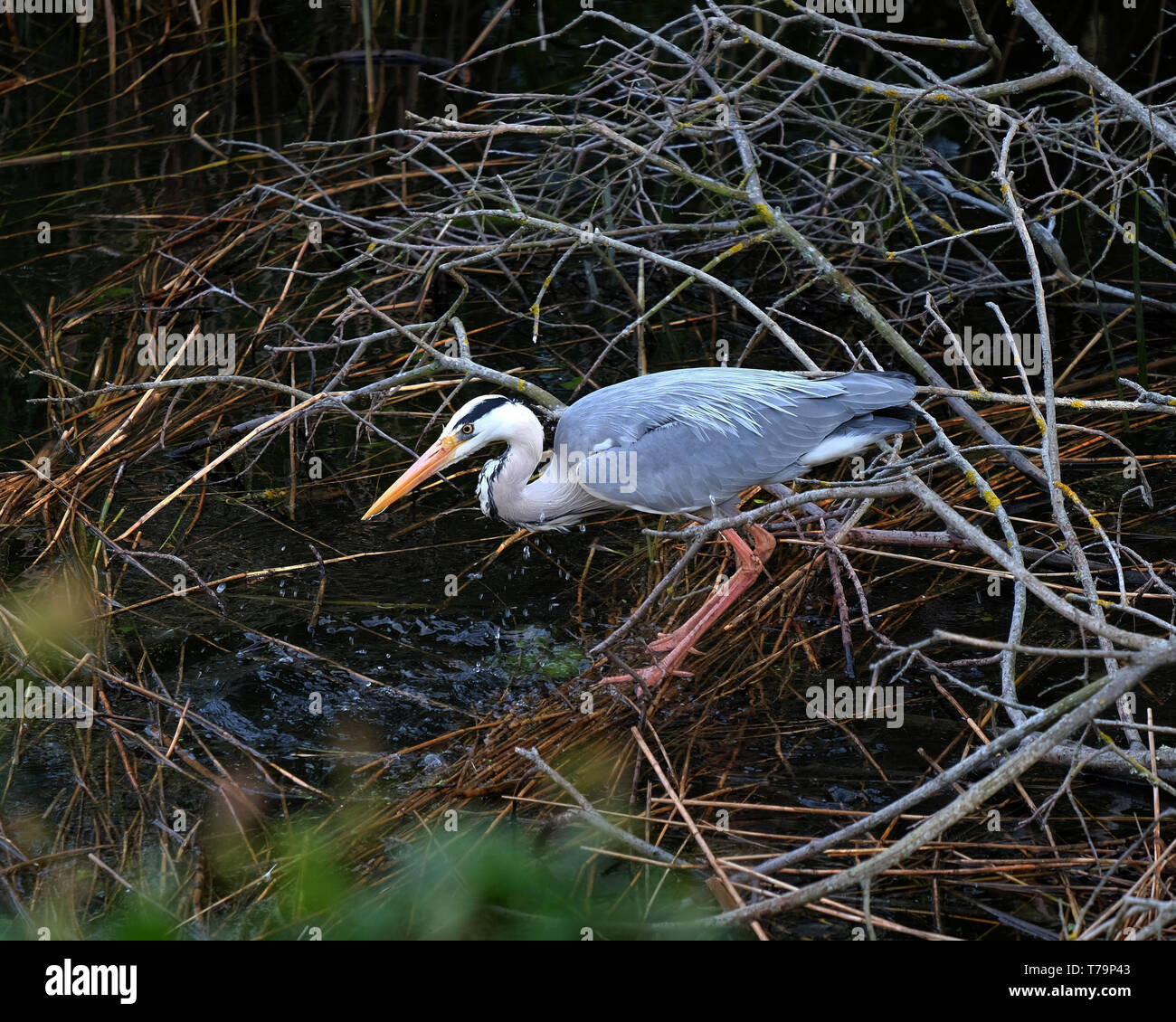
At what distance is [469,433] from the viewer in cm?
479

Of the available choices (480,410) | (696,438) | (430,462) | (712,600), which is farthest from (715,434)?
(430,462)

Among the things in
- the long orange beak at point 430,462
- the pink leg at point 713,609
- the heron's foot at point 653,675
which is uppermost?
the long orange beak at point 430,462

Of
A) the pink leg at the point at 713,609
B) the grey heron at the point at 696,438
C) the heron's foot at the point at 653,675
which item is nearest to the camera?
the heron's foot at the point at 653,675

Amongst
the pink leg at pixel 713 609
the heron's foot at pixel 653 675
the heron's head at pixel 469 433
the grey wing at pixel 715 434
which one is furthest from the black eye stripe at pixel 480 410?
the heron's foot at pixel 653 675

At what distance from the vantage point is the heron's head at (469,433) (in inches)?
187

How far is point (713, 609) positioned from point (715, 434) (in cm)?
68

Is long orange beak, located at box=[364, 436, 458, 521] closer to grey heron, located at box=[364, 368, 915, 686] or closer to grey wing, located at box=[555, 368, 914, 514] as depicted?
grey heron, located at box=[364, 368, 915, 686]

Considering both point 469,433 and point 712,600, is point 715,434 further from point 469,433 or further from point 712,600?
point 469,433

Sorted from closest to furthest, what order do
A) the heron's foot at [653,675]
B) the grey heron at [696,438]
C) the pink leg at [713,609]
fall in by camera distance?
1. the heron's foot at [653,675]
2. the pink leg at [713,609]
3. the grey heron at [696,438]

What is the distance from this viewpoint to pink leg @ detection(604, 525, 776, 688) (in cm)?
459

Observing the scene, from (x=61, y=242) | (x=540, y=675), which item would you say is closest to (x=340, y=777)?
(x=540, y=675)

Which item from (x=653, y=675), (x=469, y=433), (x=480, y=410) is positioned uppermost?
(x=480, y=410)

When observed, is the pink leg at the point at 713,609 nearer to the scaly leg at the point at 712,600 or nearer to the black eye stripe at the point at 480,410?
the scaly leg at the point at 712,600

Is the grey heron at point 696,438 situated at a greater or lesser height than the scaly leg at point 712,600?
greater
